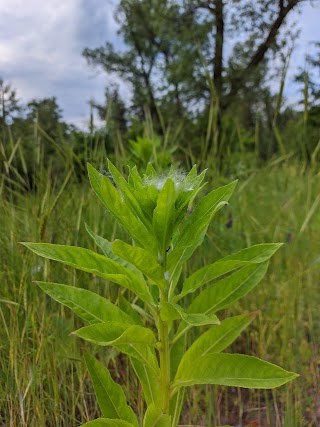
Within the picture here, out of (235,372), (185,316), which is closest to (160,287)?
(185,316)

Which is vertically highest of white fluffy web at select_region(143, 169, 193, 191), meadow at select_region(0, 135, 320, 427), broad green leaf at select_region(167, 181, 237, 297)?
white fluffy web at select_region(143, 169, 193, 191)

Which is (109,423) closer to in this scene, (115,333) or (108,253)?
(115,333)

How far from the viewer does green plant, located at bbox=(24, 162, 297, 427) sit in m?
0.86

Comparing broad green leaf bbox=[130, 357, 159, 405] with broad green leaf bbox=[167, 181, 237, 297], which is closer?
broad green leaf bbox=[167, 181, 237, 297]

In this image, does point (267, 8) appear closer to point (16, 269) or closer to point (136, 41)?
point (136, 41)

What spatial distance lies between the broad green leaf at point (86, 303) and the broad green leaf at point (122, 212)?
0.14 meters

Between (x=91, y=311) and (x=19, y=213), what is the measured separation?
1.65m

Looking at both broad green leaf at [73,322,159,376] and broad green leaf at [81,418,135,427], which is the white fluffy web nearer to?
broad green leaf at [73,322,159,376]

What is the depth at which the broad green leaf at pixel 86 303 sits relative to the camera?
932 mm

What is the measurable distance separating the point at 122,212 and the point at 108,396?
0.42 meters

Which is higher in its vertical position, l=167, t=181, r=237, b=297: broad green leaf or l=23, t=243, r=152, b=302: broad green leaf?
l=167, t=181, r=237, b=297: broad green leaf

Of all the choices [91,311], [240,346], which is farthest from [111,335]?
[240,346]

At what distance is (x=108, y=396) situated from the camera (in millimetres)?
1027

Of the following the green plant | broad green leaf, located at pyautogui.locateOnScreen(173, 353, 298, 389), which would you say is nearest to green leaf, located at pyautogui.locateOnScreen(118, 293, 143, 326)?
the green plant
